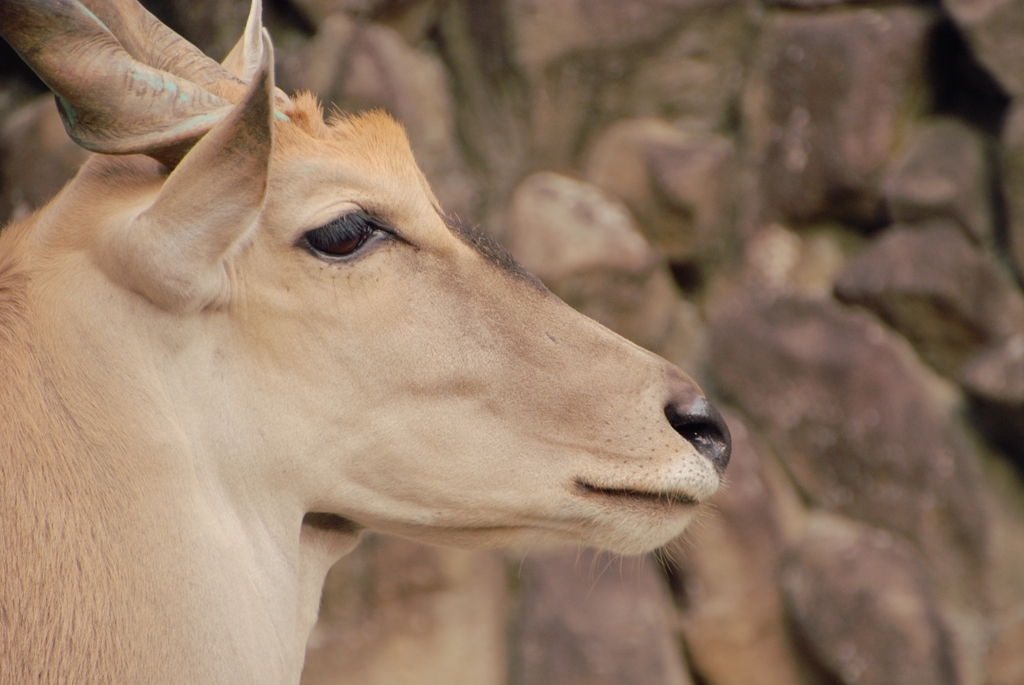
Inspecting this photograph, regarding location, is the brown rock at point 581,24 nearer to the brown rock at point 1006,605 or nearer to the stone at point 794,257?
the stone at point 794,257

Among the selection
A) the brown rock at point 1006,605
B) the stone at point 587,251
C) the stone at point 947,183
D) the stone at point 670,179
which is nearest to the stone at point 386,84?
the stone at point 587,251

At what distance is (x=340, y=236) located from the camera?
1.66 meters

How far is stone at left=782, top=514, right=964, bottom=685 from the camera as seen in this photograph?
14.6 ft

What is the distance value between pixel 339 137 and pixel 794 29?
3672mm

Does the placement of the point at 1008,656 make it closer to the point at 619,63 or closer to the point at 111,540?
the point at 619,63

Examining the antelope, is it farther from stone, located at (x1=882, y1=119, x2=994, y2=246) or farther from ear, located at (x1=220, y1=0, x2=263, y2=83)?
stone, located at (x1=882, y1=119, x2=994, y2=246)

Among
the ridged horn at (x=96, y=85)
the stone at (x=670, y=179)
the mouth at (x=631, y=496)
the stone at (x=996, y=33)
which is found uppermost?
the ridged horn at (x=96, y=85)

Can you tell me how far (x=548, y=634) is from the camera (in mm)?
4430

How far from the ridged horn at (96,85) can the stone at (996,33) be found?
3.91 meters

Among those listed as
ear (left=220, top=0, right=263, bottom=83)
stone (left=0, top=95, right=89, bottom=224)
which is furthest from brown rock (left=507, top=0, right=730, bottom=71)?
ear (left=220, top=0, right=263, bottom=83)

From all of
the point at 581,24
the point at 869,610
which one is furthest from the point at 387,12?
the point at 869,610

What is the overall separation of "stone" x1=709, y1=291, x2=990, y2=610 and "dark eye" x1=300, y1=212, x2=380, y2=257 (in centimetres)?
344

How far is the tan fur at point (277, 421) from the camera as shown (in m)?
1.51

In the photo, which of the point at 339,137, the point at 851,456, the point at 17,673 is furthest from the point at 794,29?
the point at 17,673
